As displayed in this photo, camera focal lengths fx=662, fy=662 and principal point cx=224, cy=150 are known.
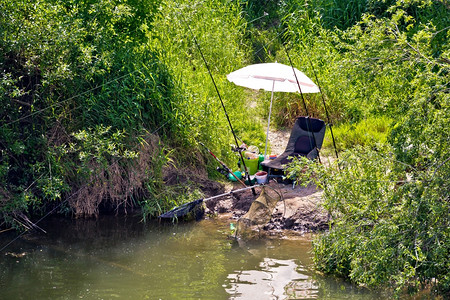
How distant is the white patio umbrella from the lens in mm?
10125

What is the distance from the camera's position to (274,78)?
398 inches

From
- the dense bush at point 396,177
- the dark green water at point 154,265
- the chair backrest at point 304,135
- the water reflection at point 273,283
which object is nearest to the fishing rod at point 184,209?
the dark green water at point 154,265

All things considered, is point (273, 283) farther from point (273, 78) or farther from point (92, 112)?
point (92, 112)

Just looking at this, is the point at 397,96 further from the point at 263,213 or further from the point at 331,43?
the point at 331,43

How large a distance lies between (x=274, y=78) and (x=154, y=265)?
3563mm

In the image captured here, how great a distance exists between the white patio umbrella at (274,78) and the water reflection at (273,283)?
303 centimetres

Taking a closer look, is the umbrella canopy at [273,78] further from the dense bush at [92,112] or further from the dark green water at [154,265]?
the dark green water at [154,265]

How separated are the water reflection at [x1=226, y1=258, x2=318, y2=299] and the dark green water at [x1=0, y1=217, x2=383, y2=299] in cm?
1

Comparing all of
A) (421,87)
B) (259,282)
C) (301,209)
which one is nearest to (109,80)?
(301,209)

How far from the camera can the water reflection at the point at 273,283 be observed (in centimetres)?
727

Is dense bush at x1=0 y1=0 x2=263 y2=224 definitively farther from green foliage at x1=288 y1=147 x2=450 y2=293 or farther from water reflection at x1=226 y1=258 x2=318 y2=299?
green foliage at x1=288 y1=147 x2=450 y2=293

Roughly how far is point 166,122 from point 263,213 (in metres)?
2.31

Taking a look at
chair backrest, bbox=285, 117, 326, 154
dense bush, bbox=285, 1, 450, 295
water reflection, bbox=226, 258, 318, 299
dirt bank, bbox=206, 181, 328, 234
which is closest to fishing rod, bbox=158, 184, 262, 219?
dirt bank, bbox=206, 181, 328, 234

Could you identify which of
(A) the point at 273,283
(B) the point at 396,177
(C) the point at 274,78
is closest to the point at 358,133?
(C) the point at 274,78
